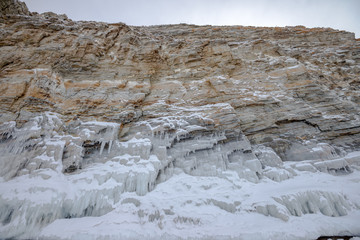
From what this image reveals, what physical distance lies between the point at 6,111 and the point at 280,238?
1386 centimetres

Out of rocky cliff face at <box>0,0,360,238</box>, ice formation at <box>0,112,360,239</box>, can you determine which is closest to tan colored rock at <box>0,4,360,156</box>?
rocky cliff face at <box>0,0,360,238</box>

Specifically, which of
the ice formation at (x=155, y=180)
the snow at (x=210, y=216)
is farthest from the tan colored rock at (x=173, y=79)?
the snow at (x=210, y=216)

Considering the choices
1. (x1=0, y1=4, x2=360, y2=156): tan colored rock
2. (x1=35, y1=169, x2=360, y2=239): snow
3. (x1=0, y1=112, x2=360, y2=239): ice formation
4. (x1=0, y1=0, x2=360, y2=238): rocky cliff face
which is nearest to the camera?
(x1=35, y1=169, x2=360, y2=239): snow

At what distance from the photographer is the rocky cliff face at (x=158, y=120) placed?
662 centimetres

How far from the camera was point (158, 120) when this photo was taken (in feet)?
32.5

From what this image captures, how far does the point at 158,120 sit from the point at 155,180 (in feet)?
11.9

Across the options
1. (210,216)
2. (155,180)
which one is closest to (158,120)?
(155,180)

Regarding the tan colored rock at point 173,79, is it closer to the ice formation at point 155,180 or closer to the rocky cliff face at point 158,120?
the rocky cliff face at point 158,120

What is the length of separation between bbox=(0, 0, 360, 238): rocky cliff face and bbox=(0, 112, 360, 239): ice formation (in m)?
0.05

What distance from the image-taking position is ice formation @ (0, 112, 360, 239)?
19.7ft

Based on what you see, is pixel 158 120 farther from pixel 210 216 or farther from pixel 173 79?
pixel 210 216

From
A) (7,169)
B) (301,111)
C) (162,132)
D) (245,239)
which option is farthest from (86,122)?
(301,111)

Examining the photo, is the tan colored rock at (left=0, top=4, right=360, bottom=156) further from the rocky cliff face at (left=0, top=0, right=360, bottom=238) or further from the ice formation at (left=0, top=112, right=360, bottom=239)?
the ice formation at (left=0, top=112, right=360, bottom=239)

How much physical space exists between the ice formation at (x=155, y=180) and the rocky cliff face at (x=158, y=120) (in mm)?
55
